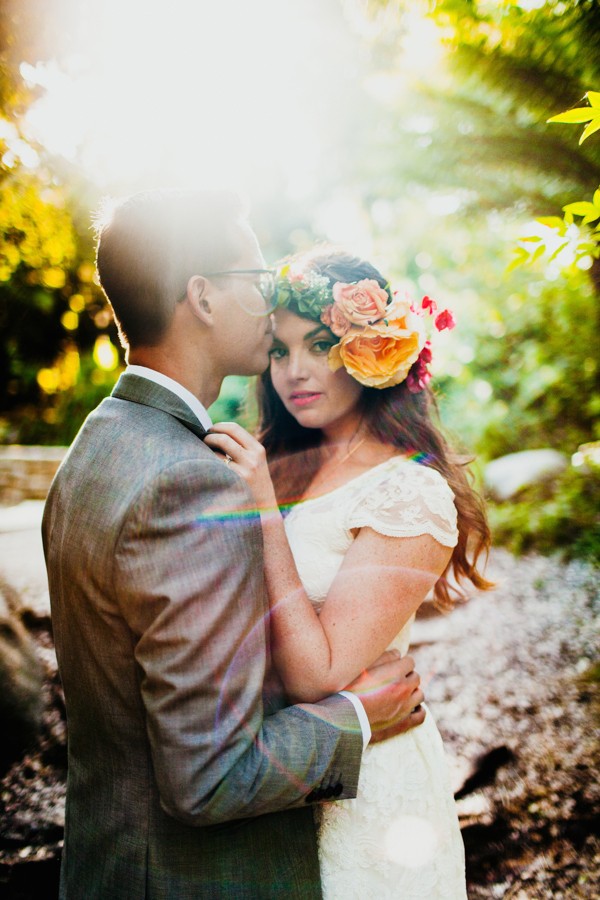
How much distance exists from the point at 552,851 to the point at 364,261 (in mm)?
3089

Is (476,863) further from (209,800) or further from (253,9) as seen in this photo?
(253,9)

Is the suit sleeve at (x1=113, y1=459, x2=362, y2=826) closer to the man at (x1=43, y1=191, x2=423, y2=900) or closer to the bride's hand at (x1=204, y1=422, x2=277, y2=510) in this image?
the man at (x1=43, y1=191, x2=423, y2=900)

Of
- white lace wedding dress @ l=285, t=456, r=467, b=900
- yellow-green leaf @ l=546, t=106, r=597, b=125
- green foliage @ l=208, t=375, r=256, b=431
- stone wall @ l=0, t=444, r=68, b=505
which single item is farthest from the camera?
stone wall @ l=0, t=444, r=68, b=505

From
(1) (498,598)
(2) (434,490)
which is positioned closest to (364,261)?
(2) (434,490)

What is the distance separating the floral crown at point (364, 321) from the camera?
2.17 metres

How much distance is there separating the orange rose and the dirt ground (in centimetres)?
252

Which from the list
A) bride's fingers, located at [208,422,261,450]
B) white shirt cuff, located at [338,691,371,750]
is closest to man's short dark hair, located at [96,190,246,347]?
bride's fingers, located at [208,422,261,450]

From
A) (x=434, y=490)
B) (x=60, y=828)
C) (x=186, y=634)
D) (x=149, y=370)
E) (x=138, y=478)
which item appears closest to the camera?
(x=186, y=634)

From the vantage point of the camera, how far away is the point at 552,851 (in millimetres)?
3123

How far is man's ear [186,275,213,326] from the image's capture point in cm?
172

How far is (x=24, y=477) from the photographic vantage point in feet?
27.6

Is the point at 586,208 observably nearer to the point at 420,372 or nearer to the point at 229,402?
the point at 420,372

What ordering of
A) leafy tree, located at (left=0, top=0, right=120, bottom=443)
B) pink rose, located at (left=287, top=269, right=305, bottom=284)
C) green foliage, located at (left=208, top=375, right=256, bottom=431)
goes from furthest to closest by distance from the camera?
green foliage, located at (left=208, top=375, right=256, bottom=431) < leafy tree, located at (left=0, top=0, right=120, bottom=443) < pink rose, located at (left=287, top=269, right=305, bottom=284)

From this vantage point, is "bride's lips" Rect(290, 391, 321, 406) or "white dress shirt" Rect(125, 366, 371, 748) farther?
"bride's lips" Rect(290, 391, 321, 406)
